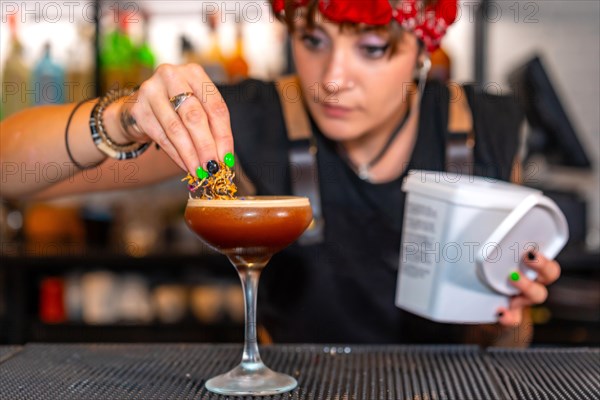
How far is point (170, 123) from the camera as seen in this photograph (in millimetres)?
1262

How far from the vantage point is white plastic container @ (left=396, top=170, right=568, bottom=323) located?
1363 millimetres

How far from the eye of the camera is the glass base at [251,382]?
111 centimetres

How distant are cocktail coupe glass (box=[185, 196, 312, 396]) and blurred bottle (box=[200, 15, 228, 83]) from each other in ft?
6.78

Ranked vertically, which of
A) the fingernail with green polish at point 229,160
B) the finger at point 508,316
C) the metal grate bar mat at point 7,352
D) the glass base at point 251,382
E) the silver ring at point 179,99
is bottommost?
the metal grate bar mat at point 7,352

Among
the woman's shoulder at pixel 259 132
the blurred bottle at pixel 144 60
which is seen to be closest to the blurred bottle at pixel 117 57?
the blurred bottle at pixel 144 60

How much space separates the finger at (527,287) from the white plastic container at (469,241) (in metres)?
0.01

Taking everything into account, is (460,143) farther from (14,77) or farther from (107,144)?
(14,77)

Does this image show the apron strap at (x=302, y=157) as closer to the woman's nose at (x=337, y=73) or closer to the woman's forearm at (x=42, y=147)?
the woman's nose at (x=337, y=73)

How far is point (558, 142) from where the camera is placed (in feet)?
9.71

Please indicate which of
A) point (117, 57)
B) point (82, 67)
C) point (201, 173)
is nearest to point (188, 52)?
point (117, 57)

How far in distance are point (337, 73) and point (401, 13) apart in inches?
7.2

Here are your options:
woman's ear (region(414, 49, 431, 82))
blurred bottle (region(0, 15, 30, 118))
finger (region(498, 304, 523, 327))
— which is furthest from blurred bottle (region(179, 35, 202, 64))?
finger (region(498, 304, 523, 327))

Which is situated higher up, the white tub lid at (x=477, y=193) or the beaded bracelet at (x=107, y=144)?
the beaded bracelet at (x=107, y=144)

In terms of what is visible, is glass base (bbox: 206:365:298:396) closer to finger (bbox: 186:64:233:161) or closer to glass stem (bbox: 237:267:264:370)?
glass stem (bbox: 237:267:264:370)
